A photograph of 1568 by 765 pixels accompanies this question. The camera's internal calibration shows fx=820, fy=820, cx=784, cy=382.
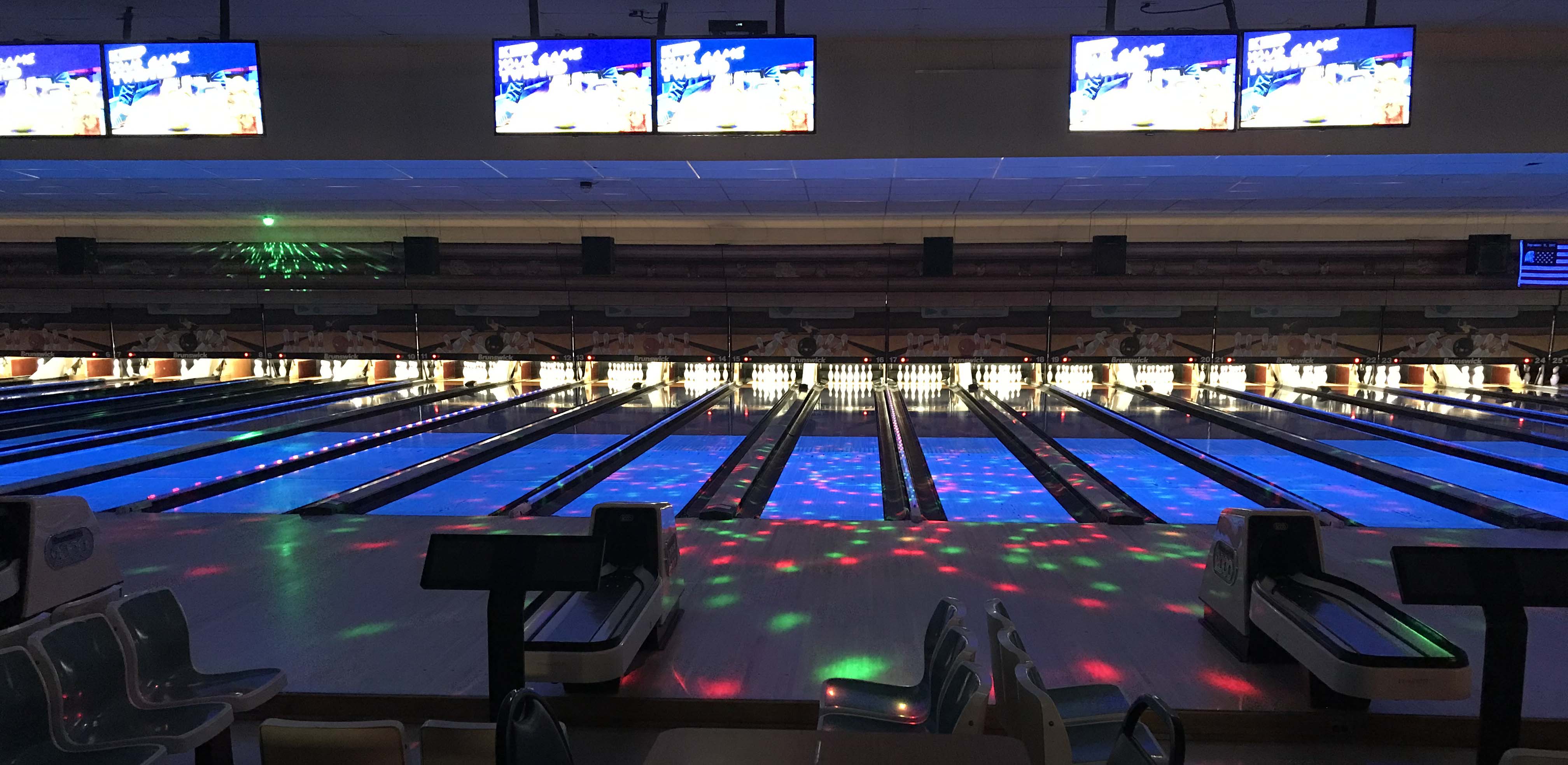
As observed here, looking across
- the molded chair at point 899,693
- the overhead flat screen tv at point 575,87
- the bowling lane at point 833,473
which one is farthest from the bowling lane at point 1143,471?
the overhead flat screen tv at point 575,87

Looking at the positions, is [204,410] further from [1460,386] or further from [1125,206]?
[1460,386]

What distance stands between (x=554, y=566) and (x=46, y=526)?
76.1 inches

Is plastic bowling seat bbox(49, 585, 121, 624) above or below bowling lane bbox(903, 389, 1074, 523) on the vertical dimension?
above

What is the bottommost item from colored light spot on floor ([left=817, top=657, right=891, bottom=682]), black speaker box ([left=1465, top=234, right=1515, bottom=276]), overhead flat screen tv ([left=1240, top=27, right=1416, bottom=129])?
colored light spot on floor ([left=817, top=657, right=891, bottom=682])

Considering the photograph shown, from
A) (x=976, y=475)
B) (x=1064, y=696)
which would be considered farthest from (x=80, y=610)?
(x=976, y=475)

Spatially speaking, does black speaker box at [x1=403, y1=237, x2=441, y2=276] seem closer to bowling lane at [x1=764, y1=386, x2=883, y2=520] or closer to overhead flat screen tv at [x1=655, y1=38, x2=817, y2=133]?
bowling lane at [x1=764, y1=386, x2=883, y2=520]

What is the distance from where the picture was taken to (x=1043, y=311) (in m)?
10.2

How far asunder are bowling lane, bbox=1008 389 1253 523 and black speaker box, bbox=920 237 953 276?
70.9 inches

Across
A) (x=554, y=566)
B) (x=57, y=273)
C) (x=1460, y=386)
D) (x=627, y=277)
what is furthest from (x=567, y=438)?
(x=1460, y=386)

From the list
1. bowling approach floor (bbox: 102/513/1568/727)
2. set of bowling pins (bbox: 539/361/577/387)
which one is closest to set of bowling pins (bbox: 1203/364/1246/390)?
bowling approach floor (bbox: 102/513/1568/727)

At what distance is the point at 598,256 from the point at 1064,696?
26.4 ft

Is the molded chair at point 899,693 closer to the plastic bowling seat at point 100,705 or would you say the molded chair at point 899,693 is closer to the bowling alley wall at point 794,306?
the plastic bowling seat at point 100,705

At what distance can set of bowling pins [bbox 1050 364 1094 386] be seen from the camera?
1108cm

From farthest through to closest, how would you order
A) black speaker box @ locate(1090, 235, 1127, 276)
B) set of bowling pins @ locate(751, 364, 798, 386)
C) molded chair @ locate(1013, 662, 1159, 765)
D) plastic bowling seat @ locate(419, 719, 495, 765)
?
1. set of bowling pins @ locate(751, 364, 798, 386)
2. black speaker box @ locate(1090, 235, 1127, 276)
3. plastic bowling seat @ locate(419, 719, 495, 765)
4. molded chair @ locate(1013, 662, 1159, 765)
